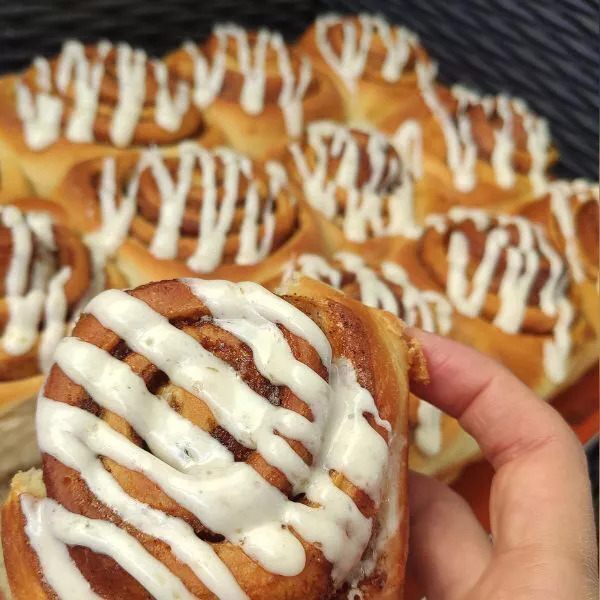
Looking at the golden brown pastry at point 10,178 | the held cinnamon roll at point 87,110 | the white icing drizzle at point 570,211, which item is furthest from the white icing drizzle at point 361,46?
the golden brown pastry at point 10,178

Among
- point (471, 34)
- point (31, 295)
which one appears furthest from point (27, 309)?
point (471, 34)

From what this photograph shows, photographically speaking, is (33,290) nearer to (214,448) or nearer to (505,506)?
(214,448)

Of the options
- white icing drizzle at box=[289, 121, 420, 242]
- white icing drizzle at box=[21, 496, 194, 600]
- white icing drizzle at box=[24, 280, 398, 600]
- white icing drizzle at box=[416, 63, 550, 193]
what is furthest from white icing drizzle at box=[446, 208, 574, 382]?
white icing drizzle at box=[21, 496, 194, 600]

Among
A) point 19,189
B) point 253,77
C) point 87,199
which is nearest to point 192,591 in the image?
point 87,199

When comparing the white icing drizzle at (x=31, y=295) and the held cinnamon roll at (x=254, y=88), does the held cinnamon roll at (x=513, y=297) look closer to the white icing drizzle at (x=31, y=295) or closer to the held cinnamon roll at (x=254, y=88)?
the held cinnamon roll at (x=254, y=88)

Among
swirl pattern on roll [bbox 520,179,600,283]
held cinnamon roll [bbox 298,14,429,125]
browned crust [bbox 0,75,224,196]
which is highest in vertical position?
held cinnamon roll [bbox 298,14,429,125]

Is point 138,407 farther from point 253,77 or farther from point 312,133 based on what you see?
point 253,77

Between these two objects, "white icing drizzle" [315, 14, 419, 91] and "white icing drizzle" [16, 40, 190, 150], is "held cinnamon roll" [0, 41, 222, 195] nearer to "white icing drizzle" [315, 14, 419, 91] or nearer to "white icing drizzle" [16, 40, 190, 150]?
"white icing drizzle" [16, 40, 190, 150]
